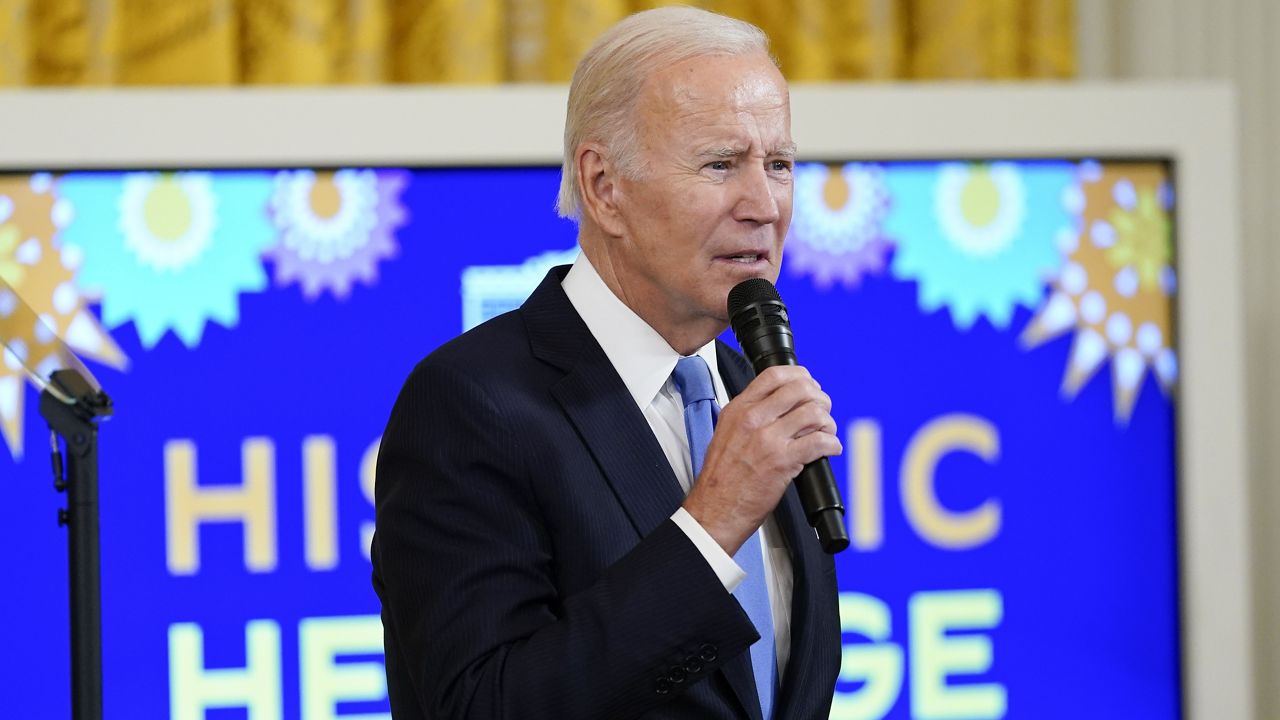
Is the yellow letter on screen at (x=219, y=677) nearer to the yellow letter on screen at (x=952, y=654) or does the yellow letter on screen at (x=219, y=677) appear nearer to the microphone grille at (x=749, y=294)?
the yellow letter on screen at (x=952, y=654)

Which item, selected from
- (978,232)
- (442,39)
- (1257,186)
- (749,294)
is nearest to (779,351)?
(749,294)

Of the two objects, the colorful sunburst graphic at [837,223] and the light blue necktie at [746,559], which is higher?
the colorful sunburst graphic at [837,223]

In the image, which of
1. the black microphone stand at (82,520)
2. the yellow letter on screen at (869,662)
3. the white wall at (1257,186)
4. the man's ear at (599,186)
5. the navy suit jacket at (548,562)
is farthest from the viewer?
the white wall at (1257,186)

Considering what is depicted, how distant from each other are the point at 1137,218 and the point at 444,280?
1.04 meters

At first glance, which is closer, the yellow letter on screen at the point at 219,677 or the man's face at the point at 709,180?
the man's face at the point at 709,180

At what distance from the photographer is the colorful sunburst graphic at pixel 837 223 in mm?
1951

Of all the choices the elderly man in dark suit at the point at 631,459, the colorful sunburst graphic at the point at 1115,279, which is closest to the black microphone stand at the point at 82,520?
the elderly man in dark suit at the point at 631,459

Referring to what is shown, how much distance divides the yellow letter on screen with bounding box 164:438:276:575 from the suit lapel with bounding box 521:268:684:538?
0.88 m

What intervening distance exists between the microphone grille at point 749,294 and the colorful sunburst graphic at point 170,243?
1003 millimetres

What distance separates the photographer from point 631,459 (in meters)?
1.03

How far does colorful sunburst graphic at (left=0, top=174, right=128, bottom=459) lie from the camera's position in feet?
5.96

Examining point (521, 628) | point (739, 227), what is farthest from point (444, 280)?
point (521, 628)

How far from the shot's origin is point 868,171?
196 centimetres

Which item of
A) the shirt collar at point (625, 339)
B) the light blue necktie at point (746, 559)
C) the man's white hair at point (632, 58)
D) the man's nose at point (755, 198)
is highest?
the man's white hair at point (632, 58)
